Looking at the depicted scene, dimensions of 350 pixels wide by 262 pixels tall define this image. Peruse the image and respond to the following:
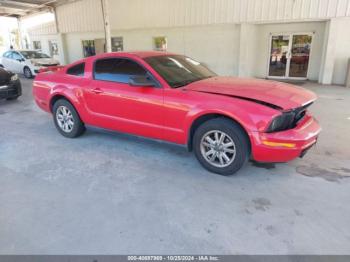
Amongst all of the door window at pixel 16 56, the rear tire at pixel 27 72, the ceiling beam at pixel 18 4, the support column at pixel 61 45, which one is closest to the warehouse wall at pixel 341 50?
the rear tire at pixel 27 72

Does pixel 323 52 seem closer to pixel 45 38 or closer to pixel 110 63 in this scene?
pixel 110 63

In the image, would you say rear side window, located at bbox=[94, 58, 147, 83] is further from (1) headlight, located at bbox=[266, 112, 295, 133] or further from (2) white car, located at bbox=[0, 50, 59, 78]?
(2) white car, located at bbox=[0, 50, 59, 78]

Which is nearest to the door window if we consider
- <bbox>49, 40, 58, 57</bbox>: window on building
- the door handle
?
<bbox>49, 40, 58, 57</bbox>: window on building

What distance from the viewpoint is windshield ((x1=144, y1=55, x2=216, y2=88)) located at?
365 cm

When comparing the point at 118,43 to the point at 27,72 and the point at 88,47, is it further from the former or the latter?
the point at 27,72

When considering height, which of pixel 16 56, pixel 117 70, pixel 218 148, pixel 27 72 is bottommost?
pixel 218 148

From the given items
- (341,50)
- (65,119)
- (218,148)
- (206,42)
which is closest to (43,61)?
(206,42)

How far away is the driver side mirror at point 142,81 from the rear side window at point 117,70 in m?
0.16

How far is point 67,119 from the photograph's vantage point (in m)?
4.77

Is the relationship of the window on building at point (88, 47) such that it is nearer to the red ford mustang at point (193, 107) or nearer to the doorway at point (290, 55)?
the doorway at point (290, 55)

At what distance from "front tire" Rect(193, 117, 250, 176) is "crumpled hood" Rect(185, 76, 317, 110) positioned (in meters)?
0.39

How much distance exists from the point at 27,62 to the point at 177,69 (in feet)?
39.0

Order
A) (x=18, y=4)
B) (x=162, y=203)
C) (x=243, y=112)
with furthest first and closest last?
(x=18, y=4) < (x=243, y=112) < (x=162, y=203)

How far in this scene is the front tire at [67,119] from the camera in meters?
4.64
